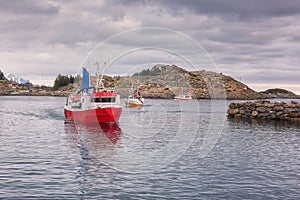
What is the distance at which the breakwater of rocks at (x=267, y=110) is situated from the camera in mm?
78312

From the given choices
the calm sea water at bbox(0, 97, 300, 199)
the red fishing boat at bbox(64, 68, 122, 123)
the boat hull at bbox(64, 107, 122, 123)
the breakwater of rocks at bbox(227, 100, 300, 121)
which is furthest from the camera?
the breakwater of rocks at bbox(227, 100, 300, 121)

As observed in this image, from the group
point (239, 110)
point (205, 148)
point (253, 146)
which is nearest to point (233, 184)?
point (205, 148)

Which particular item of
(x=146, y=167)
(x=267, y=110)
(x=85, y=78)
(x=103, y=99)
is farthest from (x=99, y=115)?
(x=267, y=110)

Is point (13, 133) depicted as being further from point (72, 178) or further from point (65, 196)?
point (65, 196)

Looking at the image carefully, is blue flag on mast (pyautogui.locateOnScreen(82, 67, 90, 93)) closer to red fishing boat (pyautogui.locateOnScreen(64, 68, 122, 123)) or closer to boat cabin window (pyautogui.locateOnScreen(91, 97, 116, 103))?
red fishing boat (pyautogui.locateOnScreen(64, 68, 122, 123))

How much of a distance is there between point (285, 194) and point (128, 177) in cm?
932

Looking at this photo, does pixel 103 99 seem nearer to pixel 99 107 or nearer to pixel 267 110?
pixel 99 107

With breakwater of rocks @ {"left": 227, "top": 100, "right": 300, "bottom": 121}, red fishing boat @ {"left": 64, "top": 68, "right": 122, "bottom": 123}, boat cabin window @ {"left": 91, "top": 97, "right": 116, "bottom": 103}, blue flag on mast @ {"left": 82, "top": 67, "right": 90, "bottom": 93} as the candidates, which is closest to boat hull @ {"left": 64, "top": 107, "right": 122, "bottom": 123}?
red fishing boat @ {"left": 64, "top": 68, "right": 122, "bottom": 123}

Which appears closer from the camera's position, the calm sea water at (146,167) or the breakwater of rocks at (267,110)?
the calm sea water at (146,167)

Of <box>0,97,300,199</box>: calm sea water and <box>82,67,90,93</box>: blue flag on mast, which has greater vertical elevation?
<box>82,67,90,93</box>: blue flag on mast

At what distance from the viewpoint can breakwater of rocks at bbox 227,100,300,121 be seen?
78.3 metres

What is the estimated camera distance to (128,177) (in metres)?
25.4

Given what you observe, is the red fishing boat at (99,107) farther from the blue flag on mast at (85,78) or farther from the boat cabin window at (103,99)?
the blue flag on mast at (85,78)

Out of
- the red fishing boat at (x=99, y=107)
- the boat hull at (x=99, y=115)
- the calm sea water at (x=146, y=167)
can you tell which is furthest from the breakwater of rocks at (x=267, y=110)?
the boat hull at (x=99, y=115)
